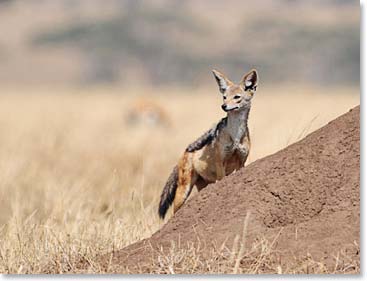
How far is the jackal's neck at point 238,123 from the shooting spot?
290 inches

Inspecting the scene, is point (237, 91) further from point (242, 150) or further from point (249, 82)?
point (242, 150)

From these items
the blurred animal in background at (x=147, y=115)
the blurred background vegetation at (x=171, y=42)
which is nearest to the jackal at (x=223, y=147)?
the blurred animal in background at (x=147, y=115)

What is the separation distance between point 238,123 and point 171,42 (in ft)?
269

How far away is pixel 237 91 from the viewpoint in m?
7.20

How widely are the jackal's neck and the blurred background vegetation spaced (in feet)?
194

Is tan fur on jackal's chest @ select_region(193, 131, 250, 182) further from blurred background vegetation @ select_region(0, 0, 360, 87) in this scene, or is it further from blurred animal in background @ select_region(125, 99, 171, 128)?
blurred background vegetation @ select_region(0, 0, 360, 87)

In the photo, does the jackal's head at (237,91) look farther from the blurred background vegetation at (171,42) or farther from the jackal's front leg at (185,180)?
the blurred background vegetation at (171,42)

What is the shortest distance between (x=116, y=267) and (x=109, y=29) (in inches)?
3245

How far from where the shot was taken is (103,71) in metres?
87.1

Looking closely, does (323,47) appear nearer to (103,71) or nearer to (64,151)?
(103,71)

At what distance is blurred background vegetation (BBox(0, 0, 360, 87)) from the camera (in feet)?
251

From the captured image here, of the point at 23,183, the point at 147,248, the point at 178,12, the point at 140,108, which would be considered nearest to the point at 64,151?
the point at 23,183

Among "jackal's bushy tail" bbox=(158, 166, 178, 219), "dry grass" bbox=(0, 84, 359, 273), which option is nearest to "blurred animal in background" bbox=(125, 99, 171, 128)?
"dry grass" bbox=(0, 84, 359, 273)

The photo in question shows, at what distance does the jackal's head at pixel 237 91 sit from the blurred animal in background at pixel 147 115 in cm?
1582
